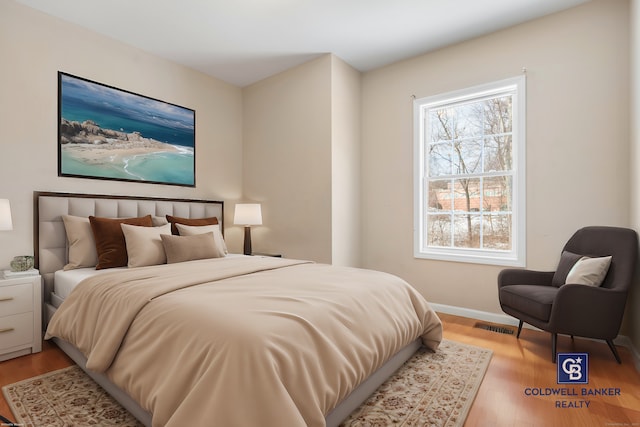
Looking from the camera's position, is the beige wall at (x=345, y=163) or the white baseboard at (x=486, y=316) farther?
the beige wall at (x=345, y=163)

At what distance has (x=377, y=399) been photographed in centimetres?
186

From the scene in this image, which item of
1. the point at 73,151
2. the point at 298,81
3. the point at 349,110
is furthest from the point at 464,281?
the point at 73,151

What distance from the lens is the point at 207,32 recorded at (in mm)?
3271

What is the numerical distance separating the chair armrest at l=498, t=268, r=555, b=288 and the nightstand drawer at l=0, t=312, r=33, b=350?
149 inches

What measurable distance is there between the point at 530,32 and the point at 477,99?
27.5 inches

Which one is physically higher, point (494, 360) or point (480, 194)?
point (480, 194)

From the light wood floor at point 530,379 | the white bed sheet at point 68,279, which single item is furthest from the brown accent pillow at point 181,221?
the light wood floor at point 530,379

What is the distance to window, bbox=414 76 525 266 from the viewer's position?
3221mm

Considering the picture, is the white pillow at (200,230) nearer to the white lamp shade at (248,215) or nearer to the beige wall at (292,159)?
the white lamp shade at (248,215)

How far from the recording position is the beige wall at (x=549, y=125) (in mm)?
2727

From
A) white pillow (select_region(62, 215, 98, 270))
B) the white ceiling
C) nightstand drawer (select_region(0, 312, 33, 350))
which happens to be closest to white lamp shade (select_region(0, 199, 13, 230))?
white pillow (select_region(62, 215, 98, 270))

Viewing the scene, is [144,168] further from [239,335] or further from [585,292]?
[585,292]

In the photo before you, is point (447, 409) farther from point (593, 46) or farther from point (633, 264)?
point (593, 46)

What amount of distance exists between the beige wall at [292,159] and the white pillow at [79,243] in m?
1.95
